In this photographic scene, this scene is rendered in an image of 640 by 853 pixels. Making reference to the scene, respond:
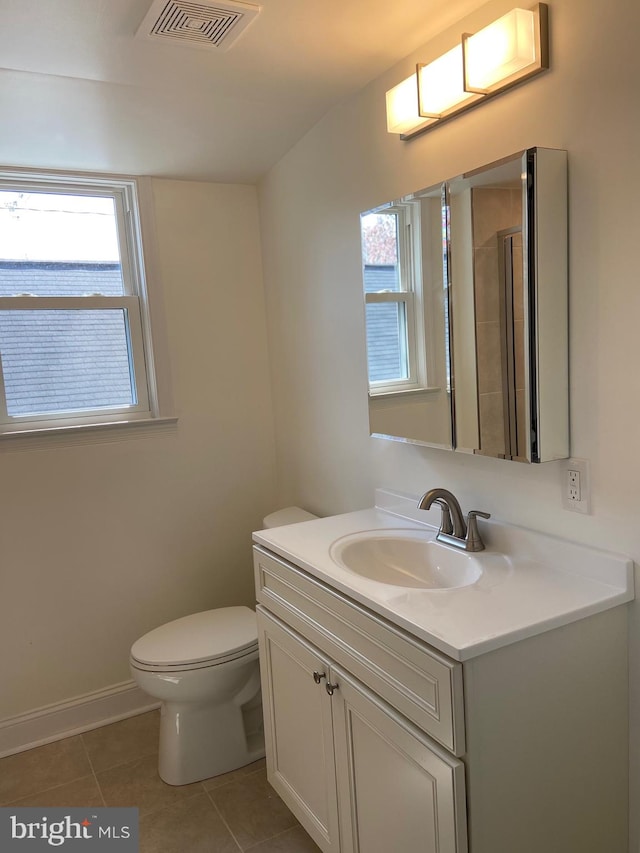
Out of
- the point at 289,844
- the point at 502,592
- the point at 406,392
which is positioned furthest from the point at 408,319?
the point at 289,844

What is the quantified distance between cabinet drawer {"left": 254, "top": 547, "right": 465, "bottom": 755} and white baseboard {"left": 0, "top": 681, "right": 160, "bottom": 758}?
1171 mm

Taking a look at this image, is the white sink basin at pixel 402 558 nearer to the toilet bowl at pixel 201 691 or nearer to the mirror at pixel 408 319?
the mirror at pixel 408 319

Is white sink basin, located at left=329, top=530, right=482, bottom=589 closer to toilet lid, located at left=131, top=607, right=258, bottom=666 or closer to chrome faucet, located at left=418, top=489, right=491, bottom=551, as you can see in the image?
chrome faucet, located at left=418, top=489, right=491, bottom=551

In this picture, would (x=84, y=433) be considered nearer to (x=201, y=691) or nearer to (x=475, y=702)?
(x=201, y=691)

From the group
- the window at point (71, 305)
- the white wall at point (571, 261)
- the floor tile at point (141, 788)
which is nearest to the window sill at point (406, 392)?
the white wall at point (571, 261)

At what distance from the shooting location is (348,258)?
2.21 metres

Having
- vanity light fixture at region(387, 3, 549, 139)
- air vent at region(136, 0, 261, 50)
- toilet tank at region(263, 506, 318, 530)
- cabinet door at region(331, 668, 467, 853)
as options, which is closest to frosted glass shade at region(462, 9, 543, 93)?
vanity light fixture at region(387, 3, 549, 139)

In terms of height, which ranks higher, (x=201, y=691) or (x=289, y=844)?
(x=201, y=691)

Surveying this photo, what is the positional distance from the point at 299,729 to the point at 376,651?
0.57 m

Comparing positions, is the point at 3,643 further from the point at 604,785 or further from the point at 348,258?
the point at 604,785

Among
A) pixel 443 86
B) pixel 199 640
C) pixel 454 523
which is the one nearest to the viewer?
pixel 443 86

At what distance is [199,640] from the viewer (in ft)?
7.57

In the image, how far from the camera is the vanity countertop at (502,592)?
1243 mm

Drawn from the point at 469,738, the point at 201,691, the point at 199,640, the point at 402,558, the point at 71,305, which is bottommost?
the point at 201,691
